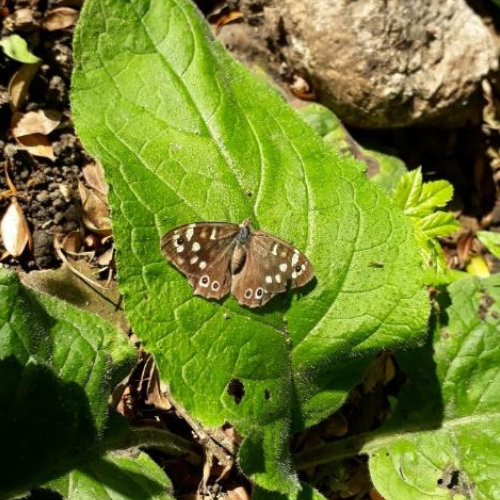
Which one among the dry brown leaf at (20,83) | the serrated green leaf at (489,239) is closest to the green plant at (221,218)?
the dry brown leaf at (20,83)

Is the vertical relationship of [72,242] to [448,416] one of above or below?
above

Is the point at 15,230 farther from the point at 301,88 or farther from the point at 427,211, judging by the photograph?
the point at 427,211

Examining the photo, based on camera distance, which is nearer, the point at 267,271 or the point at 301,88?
the point at 267,271

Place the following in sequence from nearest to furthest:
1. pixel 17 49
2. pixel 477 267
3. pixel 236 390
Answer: pixel 236 390, pixel 17 49, pixel 477 267

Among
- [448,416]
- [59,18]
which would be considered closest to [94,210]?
[59,18]

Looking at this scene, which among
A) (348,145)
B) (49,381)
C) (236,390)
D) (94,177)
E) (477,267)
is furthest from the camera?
(477,267)

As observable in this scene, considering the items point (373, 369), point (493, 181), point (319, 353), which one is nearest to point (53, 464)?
point (319, 353)
